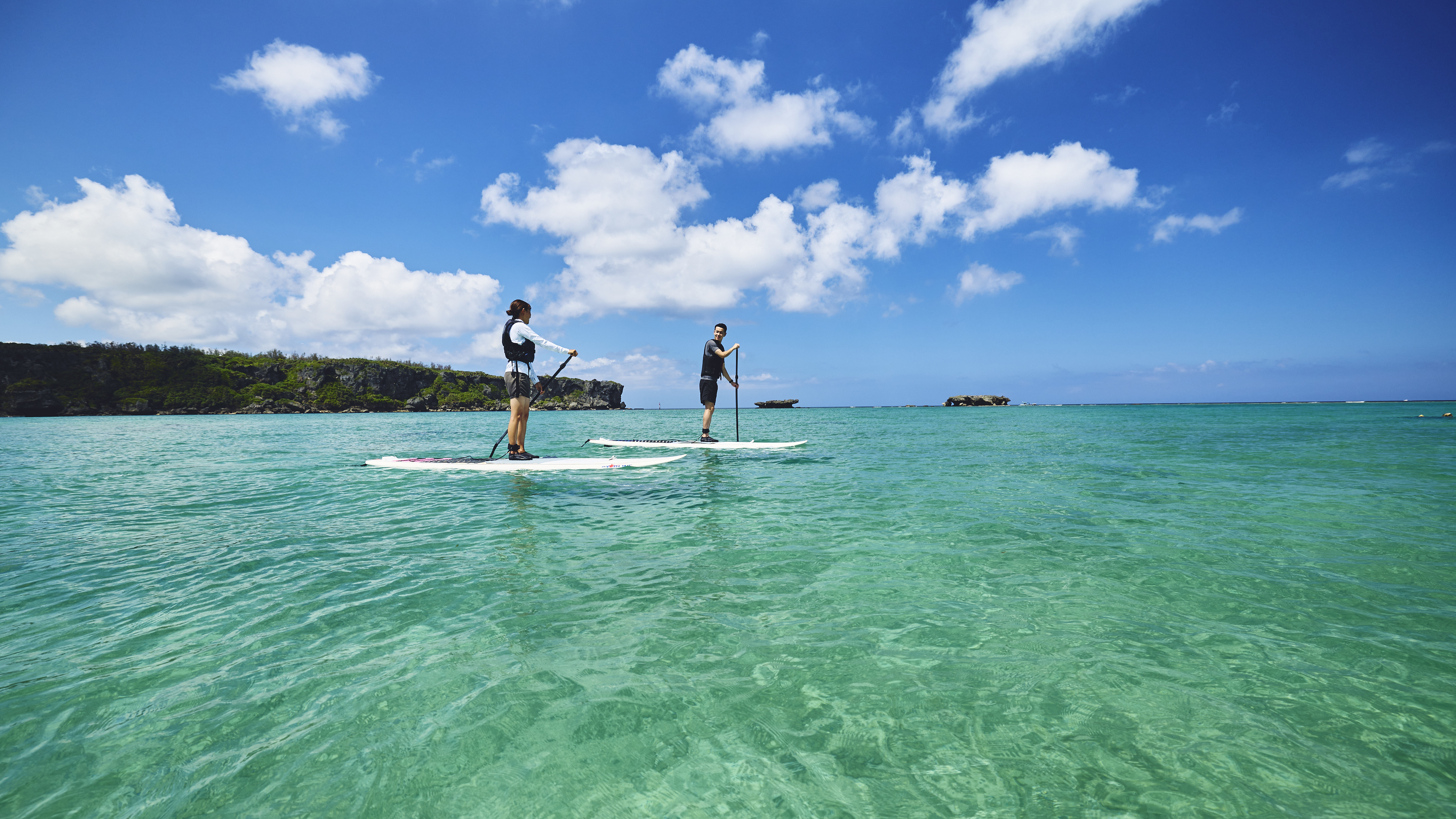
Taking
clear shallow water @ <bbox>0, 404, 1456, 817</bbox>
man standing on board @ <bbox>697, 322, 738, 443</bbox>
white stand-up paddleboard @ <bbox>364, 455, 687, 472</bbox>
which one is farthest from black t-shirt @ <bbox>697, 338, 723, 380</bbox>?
clear shallow water @ <bbox>0, 404, 1456, 817</bbox>

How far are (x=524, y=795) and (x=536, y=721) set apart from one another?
0.64 metres

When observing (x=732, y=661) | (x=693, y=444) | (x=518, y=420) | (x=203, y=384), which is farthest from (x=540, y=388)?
(x=203, y=384)

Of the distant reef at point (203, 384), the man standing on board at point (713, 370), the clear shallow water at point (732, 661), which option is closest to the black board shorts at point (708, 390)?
the man standing on board at point (713, 370)

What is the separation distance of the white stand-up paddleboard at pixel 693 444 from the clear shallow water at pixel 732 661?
9.75m

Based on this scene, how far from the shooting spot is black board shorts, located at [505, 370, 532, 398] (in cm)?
1381

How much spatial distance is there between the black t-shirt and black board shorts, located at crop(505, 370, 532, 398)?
23.2ft

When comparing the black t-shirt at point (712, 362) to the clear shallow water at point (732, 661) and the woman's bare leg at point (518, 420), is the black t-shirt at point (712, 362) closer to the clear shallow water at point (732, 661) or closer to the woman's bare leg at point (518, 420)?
the woman's bare leg at point (518, 420)

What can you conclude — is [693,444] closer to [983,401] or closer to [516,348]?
[516,348]

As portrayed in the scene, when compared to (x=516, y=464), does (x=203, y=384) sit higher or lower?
higher

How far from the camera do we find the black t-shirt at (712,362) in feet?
63.6

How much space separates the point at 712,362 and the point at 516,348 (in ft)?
25.2

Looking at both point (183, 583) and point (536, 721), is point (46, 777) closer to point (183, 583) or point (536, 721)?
point (536, 721)

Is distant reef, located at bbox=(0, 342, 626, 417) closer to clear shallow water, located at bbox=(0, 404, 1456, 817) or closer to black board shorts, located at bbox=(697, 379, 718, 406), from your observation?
black board shorts, located at bbox=(697, 379, 718, 406)

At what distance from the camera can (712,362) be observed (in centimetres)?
1989
